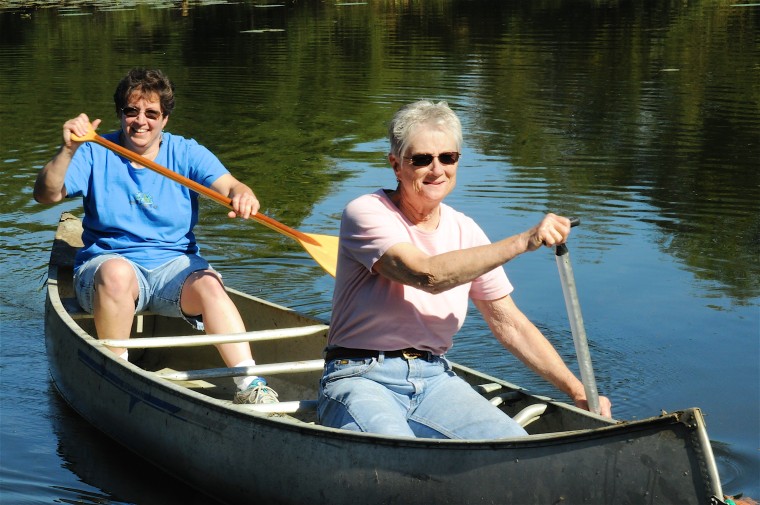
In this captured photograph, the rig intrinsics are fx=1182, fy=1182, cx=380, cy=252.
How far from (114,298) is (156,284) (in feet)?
0.74

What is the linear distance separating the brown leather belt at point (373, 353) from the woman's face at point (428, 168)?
0.48 meters

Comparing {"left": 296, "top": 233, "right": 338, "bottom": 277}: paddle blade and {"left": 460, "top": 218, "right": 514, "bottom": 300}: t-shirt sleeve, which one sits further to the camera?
{"left": 296, "top": 233, "right": 338, "bottom": 277}: paddle blade

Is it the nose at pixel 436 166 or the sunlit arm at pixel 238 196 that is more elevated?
the nose at pixel 436 166

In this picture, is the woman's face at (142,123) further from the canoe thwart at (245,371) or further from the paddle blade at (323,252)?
the canoe thwart at (245,371)

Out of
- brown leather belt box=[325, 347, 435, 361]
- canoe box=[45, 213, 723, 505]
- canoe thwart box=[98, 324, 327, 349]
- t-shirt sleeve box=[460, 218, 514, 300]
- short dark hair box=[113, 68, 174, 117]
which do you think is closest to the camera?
canoe box=[45, 213, 723, 505]

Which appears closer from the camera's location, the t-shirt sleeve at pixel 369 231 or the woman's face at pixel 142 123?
the t-shirt sleeve at pixel 369 231

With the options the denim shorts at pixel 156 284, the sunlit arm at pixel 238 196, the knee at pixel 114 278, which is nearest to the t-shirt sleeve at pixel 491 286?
the sunlit arm at pixel 238 196

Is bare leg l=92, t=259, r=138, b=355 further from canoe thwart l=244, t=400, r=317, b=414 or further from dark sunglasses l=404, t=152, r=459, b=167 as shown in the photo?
dark sunglasses l=404, t=152, r=459, b=167

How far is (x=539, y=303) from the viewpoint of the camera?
659cm

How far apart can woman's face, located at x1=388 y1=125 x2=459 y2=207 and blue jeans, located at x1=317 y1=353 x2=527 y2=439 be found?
530 mm

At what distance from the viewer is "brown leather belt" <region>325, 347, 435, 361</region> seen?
145 inches

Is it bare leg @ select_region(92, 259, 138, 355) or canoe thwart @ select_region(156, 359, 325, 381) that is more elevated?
bare leg @ select_region(92, 259, 138, 355)

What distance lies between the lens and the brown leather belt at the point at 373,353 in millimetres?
3693

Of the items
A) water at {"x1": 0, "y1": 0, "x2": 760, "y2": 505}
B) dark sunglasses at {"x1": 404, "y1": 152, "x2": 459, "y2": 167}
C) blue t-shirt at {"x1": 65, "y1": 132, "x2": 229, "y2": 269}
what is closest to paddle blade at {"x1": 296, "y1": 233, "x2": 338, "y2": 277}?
blue t-shirt at {"x1": 65, "y1": 132, "x2": 229, "y2": 269}
